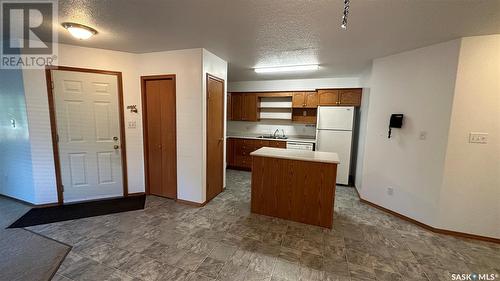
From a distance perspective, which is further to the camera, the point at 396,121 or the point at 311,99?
the point at 311,99

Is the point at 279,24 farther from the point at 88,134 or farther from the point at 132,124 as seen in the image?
the point at 88,134

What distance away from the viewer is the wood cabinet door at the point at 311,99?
4.84 meters

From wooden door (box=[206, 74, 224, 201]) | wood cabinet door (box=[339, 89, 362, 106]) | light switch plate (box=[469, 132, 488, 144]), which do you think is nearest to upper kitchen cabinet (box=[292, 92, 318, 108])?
wood cabinet door (box=[339, 89, 362, 106])

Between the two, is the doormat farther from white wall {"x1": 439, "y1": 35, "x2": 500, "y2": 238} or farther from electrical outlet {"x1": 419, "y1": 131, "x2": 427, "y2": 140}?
white wall {"x1": 439, "y1": 35, "x2": 500, "y2": 238}

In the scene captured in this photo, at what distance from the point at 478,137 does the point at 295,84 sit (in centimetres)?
350

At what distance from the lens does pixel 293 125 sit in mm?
5469

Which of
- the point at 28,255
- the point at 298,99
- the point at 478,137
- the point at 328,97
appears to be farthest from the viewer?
the point at 298,99

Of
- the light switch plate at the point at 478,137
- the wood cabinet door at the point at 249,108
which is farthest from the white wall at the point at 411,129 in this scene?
the wood cabinet door at the point at 249,108

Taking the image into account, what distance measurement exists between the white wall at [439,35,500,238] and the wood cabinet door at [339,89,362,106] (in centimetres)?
192

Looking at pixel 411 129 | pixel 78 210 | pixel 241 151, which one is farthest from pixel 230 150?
pixel 411 129

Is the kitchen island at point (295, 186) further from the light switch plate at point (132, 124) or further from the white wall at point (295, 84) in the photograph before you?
the white wall at point (295, 84)

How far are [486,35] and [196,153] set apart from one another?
397cm

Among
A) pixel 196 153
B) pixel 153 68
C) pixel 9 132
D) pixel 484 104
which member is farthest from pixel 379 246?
pixel 9 132

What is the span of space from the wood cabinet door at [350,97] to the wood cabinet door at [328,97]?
103mm
